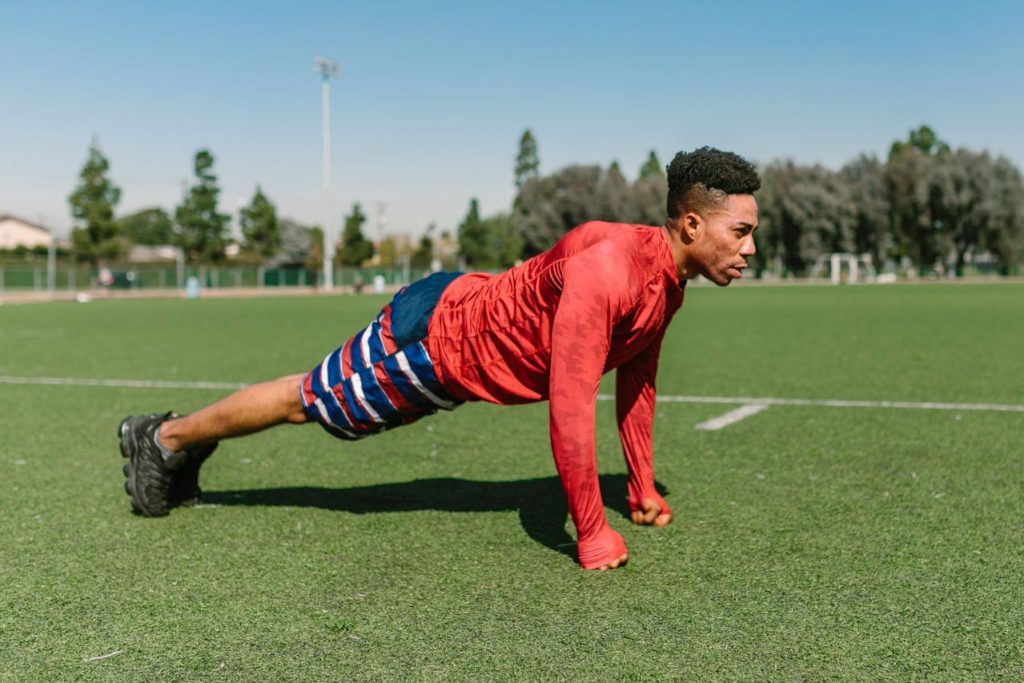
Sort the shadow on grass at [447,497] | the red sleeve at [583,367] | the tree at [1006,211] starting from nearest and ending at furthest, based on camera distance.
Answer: the red sleeve at [583,367]
the shadow on grass at [447,497]
the tree at [1006,211]

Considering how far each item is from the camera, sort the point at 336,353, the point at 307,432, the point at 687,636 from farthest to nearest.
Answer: the point at 307,432 < the point at 336,353 < the point at 687,636

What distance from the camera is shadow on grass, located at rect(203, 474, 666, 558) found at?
4.29 meters

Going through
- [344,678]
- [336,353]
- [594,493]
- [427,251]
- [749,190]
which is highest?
[427,251]

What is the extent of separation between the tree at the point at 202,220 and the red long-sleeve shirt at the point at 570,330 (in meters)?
72.8

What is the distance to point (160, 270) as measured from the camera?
201ft

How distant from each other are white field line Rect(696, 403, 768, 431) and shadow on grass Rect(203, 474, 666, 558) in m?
1.68

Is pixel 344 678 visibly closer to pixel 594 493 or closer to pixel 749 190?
pixel 594 493

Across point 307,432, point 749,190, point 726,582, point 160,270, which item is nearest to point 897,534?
point 726,582

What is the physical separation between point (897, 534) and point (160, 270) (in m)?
62.9

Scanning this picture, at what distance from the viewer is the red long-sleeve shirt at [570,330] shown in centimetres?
321

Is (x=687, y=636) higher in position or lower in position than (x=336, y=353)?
lower

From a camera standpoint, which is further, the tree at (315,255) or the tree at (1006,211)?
the tree at (315,255)

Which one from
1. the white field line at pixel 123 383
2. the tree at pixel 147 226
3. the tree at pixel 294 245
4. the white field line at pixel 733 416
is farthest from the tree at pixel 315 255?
the white field line at pixel 733 416

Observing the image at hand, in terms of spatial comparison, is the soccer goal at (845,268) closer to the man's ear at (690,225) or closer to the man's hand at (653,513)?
the man's hand at (653,513)
